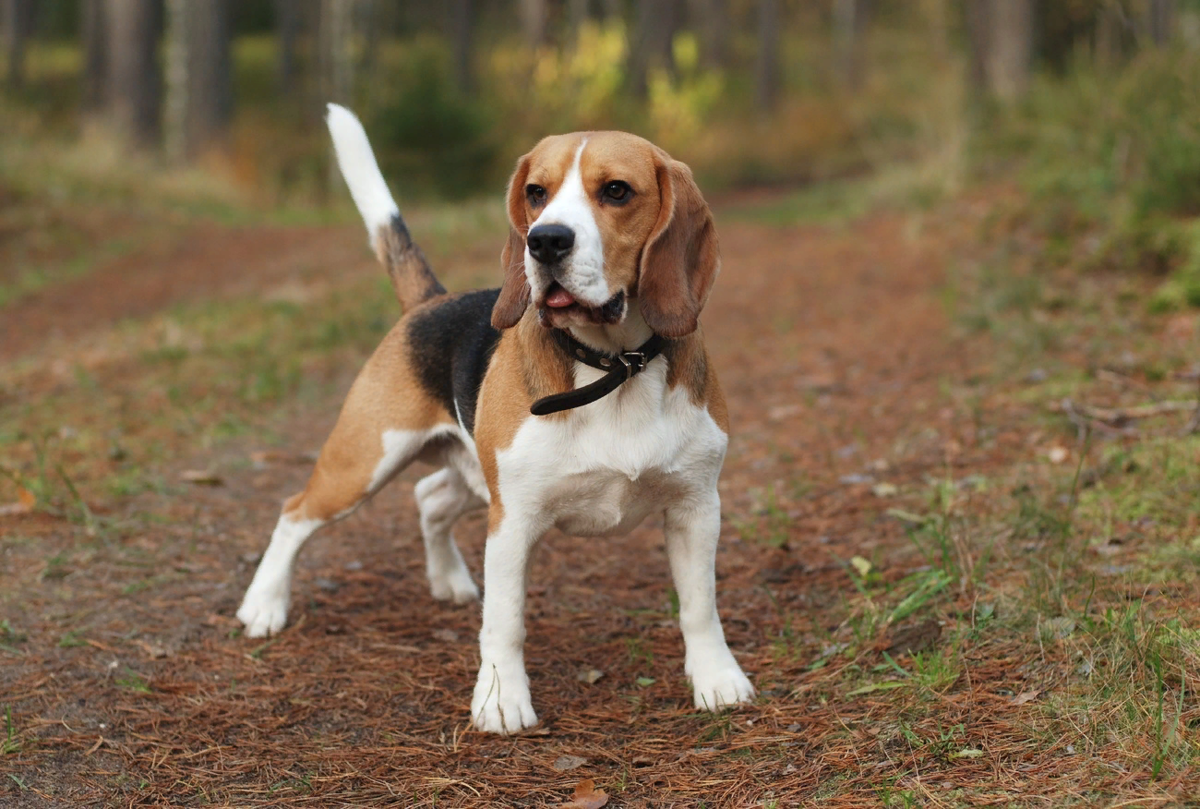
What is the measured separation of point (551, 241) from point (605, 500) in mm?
810

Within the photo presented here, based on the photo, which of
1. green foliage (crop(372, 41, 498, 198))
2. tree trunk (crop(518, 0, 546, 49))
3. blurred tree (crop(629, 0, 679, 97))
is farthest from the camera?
blurred tree (crop(629, 0, 679, 97))

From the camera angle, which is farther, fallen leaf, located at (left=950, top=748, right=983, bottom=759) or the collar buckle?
the collar buckle

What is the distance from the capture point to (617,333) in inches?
132

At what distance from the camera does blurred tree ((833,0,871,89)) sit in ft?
126

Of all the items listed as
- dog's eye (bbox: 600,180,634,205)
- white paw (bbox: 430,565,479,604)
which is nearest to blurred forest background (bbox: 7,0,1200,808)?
white paw (bbox: 430,565,479,604)

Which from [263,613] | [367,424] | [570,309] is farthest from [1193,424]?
[263,613]

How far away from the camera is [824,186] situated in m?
21.1

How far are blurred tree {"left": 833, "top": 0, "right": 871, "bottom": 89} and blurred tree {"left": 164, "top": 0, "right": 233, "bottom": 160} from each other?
22.2 metres

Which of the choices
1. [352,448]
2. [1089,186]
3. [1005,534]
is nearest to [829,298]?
[1089,186]

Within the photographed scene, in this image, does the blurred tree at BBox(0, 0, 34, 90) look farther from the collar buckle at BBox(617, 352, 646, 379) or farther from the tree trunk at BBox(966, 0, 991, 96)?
the collar buckle at BBox(617, 352, 646, 379)

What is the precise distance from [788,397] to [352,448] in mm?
3732

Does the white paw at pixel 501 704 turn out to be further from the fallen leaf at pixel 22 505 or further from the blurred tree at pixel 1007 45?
the blurred tree at pixel 1007 45

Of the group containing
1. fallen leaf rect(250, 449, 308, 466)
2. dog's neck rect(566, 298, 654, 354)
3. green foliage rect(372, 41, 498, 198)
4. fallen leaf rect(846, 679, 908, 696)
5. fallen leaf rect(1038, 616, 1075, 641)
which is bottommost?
green foliage rect(372, 41, 498, 198)

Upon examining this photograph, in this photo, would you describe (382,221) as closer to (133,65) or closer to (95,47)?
(133,65)
